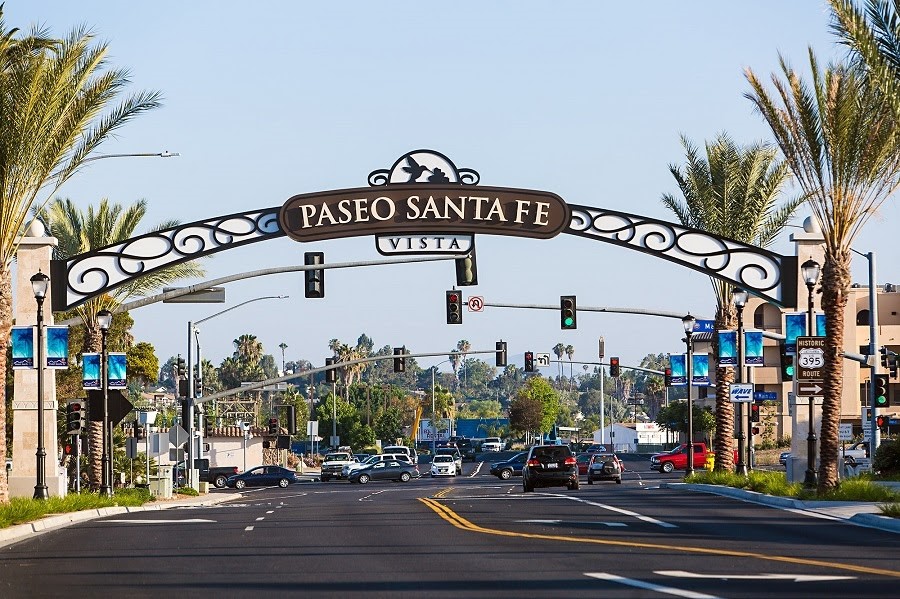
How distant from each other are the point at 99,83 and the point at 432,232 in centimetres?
838

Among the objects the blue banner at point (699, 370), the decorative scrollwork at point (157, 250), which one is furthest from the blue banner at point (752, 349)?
the decorative scrollwork at point (157, 250)

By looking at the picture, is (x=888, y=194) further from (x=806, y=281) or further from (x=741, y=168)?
(x=741, y=168)

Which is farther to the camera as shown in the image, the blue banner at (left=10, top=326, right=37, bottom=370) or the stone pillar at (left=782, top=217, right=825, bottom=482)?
the blue banner at (left=10, top=326, right=37, bottom=370)

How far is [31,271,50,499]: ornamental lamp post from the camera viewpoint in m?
33.3

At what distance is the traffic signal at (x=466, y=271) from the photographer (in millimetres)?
34812

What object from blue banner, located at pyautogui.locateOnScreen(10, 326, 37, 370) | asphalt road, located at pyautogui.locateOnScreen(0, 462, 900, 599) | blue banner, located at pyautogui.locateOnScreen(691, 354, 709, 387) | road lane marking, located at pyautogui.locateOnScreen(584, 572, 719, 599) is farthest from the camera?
blue banner, located at pyautogui.locateOnScreen(691, 354, 709, 387)

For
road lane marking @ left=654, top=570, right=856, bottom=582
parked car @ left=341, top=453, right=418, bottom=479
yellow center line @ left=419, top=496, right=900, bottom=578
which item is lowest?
parked car @ left=341, top=453, right=418, bottom=479

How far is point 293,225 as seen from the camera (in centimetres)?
3266

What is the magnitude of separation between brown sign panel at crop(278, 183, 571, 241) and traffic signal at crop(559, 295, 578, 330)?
19.9m

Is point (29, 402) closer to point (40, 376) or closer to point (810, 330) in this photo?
point (40, 376)

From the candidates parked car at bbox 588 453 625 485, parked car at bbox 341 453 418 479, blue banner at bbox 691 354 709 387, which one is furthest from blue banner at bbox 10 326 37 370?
parked car at bbox 341 453 418 479

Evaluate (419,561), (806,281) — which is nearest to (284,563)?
(419,561)

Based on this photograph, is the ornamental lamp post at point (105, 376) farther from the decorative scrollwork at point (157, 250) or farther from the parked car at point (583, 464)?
the parked car at point (583, 464)

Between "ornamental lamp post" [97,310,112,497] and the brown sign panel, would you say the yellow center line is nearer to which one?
the brown sign panel
